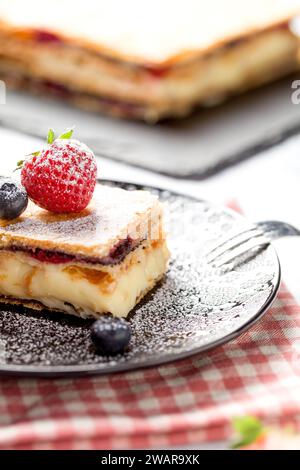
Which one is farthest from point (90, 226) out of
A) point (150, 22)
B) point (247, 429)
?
point (150, 22)

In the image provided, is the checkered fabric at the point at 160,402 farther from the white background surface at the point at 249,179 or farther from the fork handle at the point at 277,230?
the white background surface at the point at 249,179

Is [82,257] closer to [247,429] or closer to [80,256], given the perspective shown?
[80,256]

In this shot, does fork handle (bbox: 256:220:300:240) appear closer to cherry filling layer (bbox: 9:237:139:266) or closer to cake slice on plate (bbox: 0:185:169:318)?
cake slice on plate (bbox: 0:185:169:318)

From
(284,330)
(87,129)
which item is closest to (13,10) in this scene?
(87,129)

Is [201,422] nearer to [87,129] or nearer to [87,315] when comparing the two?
[87,315]

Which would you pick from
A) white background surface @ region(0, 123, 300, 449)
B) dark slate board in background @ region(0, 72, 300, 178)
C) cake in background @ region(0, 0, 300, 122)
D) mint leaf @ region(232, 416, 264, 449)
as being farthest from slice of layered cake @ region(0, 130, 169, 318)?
cake in background @ region(0, 0, 300, 122)

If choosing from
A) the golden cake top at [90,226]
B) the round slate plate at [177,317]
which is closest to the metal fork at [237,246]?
the round slate plate at [177,317]
